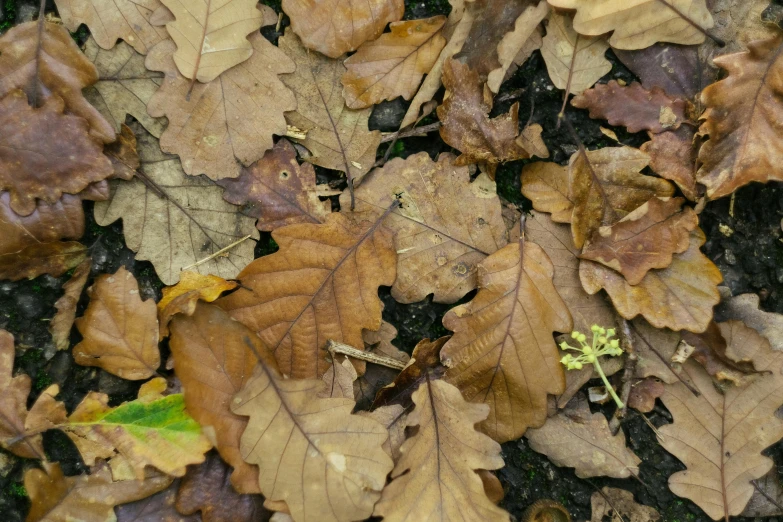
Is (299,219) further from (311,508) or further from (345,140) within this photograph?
(311,508)

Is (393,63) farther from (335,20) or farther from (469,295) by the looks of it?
(469,295)

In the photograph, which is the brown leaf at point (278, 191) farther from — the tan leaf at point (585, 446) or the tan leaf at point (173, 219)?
the tan leaf at point (585, 446)

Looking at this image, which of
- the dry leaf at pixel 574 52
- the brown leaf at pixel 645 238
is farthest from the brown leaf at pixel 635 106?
the brown leaf at pixel 645 238

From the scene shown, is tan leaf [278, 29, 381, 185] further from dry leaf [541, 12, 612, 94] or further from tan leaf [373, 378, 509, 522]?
tan leaf [373, 378, 509, 522]

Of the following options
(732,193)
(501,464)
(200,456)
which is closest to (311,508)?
(200,456)

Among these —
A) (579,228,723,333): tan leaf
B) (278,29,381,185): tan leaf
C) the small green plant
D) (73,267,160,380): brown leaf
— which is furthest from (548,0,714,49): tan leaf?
(73,267,160,380): brown leaf

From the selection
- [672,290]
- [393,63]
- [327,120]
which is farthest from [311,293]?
[672,290]
